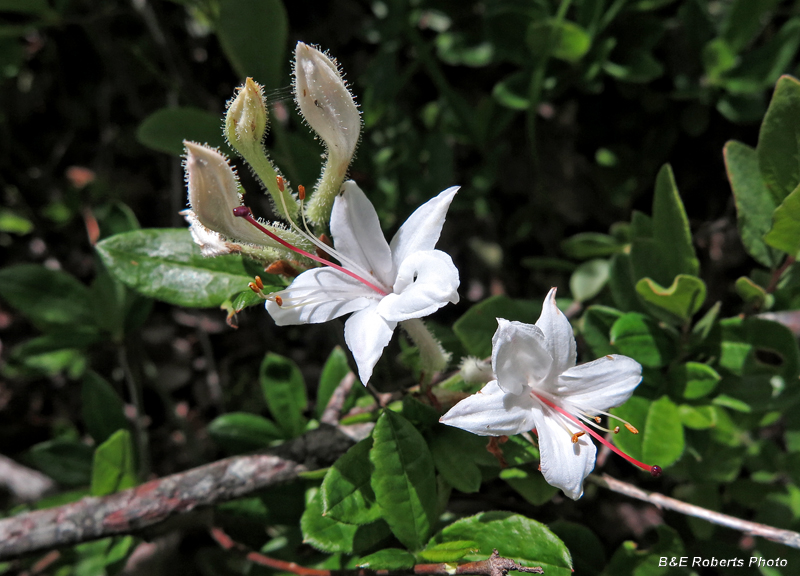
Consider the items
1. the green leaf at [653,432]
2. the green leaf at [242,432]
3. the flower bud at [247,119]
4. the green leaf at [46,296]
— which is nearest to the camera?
the flower bud at [247,119]

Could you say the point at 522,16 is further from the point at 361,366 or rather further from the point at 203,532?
the point at 203,532

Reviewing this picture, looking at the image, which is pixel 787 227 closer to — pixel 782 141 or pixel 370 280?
pixel 782 141

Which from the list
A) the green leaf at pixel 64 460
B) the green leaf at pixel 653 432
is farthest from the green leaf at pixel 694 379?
the green leaf at pixel 64 460

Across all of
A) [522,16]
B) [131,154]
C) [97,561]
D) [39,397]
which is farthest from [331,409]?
[131,154]

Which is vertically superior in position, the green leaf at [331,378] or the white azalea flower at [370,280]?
the white azalea flower at [370,280]

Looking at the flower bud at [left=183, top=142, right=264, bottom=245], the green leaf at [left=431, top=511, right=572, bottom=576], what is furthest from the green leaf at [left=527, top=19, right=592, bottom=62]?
the green leaf at [left=431, top=511, right=572, bottom=576]

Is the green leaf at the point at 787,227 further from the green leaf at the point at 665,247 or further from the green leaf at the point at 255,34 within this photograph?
the green leaf at the point at 255,34

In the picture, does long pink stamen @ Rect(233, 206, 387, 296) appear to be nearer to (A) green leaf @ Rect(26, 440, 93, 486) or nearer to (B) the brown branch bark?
(B) the brown branch bark
